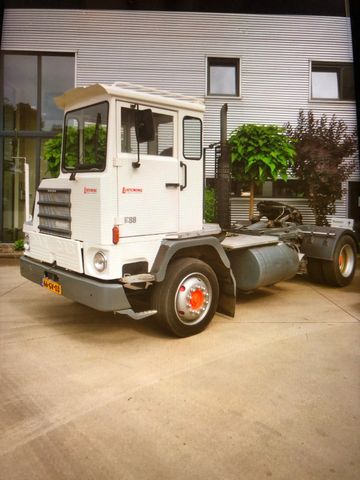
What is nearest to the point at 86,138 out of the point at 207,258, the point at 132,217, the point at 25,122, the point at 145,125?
the point at 145,125

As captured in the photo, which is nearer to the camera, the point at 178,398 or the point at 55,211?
the point at 178,398

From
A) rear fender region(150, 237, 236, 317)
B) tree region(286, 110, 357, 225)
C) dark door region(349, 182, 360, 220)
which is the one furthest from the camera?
dark door region(349, 182, 360, 220)

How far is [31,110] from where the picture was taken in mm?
13461

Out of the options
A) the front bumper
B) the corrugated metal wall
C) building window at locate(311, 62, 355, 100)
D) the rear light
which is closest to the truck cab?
the rear light

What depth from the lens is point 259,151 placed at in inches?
375

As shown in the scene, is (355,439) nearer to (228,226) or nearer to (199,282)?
(199,282)

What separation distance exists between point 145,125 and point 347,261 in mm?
5419

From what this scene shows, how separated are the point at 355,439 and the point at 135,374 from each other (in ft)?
6.53

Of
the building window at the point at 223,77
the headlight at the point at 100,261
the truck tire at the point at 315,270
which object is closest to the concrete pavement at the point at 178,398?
the headlight at the point at 100,261

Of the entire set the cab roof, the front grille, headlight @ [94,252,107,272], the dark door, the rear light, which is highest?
the cab roof

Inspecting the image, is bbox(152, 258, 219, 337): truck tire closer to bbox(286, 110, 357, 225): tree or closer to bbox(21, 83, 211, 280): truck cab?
bbox(21, 83, 211, 280): truck cab

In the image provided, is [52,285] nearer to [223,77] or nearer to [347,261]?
[347,261]

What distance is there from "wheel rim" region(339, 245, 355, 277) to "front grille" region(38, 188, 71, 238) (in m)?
5.46

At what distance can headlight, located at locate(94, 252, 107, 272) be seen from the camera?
4518mm
